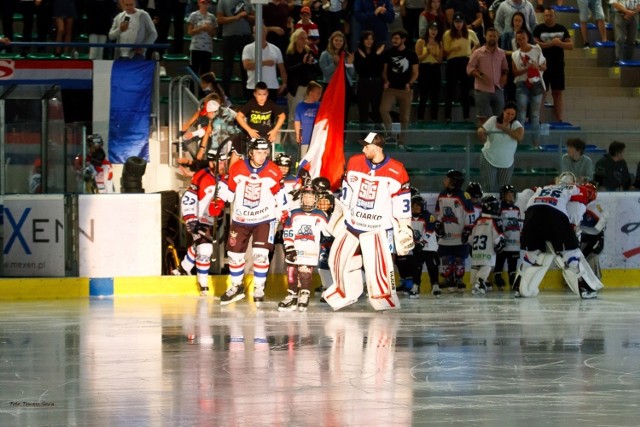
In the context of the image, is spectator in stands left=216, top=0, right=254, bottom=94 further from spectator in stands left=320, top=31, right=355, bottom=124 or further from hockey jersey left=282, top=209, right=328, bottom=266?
hockey jersey left=282, top=209, right=328, bottom=266

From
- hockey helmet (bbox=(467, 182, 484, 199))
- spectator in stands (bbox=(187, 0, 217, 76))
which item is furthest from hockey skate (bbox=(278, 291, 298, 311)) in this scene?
spectator in stands (bbox=(187, 0, 217, 76))

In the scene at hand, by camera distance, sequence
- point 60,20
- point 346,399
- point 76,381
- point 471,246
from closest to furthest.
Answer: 1. point 346,399
2. point 76,381
3. point 471,246
4. point 60,20

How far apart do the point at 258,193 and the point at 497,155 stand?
448cm

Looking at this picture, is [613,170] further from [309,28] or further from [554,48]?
[309,28]

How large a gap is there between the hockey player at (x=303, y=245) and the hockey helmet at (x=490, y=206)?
3.51 meters

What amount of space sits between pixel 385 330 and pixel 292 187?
14.8ft

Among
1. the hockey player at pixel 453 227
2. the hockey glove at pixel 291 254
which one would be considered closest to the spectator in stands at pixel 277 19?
the hockey player at pixel 453 227

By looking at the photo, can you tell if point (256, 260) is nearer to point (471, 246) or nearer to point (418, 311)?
point (418, 311)

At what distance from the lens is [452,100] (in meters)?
23.0

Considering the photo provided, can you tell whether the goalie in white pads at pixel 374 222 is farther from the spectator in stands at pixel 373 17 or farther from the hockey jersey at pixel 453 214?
the spectator in stands at pixel 373 17

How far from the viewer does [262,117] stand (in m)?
19.1

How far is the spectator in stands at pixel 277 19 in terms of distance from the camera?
22312mm

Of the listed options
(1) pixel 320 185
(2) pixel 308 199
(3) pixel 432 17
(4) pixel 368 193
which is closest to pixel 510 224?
(1) pixel 320 185

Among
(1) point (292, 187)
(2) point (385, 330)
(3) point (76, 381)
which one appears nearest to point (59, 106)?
(1) point (292, 187)
